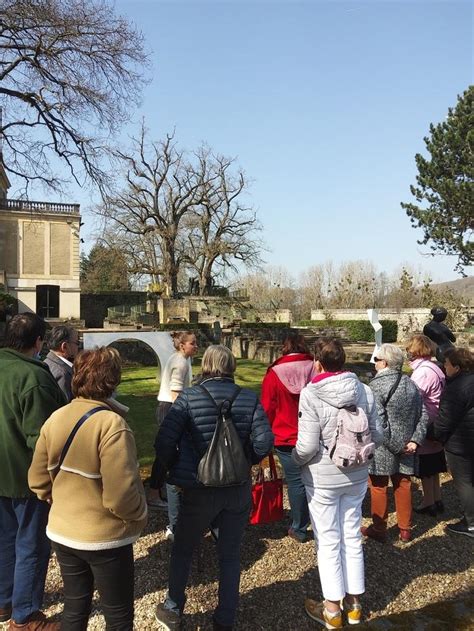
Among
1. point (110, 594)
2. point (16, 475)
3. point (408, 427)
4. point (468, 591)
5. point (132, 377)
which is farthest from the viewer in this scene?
point (132, 377)

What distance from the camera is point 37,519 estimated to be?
3.04 m

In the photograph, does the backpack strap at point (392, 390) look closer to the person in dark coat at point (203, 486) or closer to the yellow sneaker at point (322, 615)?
the person in dark coat at point (203, 486)

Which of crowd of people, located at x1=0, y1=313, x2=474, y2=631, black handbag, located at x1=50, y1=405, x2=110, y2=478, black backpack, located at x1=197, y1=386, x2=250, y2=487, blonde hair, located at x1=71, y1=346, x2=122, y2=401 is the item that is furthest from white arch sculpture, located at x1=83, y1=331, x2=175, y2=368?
black handbag, located at x1=50, y1=405, x2=110, y2=478

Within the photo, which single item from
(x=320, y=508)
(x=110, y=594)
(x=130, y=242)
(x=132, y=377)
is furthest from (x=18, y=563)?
(x=130, y=242)

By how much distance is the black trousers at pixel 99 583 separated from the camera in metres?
2.44

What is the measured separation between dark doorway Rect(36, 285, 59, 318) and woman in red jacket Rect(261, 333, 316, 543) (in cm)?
3454

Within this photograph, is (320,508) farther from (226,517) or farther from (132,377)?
(132,377)

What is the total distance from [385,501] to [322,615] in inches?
53.2

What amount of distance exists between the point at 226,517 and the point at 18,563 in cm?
129

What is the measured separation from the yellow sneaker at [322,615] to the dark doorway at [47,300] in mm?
35616

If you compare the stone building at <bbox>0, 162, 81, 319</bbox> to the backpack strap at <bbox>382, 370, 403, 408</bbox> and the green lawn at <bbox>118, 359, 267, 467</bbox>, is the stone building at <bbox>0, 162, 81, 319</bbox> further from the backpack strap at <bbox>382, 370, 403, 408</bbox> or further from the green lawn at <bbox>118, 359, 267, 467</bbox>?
the backpack strap at <bbox>382, 370, 403, 408</bbox>

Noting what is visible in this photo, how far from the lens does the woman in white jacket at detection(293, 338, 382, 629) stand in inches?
125

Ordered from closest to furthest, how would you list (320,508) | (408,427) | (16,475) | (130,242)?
1. (16,475)
2. (320,508)
3. (408,427)
4. (130,242)

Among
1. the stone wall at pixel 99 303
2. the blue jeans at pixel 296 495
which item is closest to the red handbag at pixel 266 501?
the blue jeans at pixel 296 495
